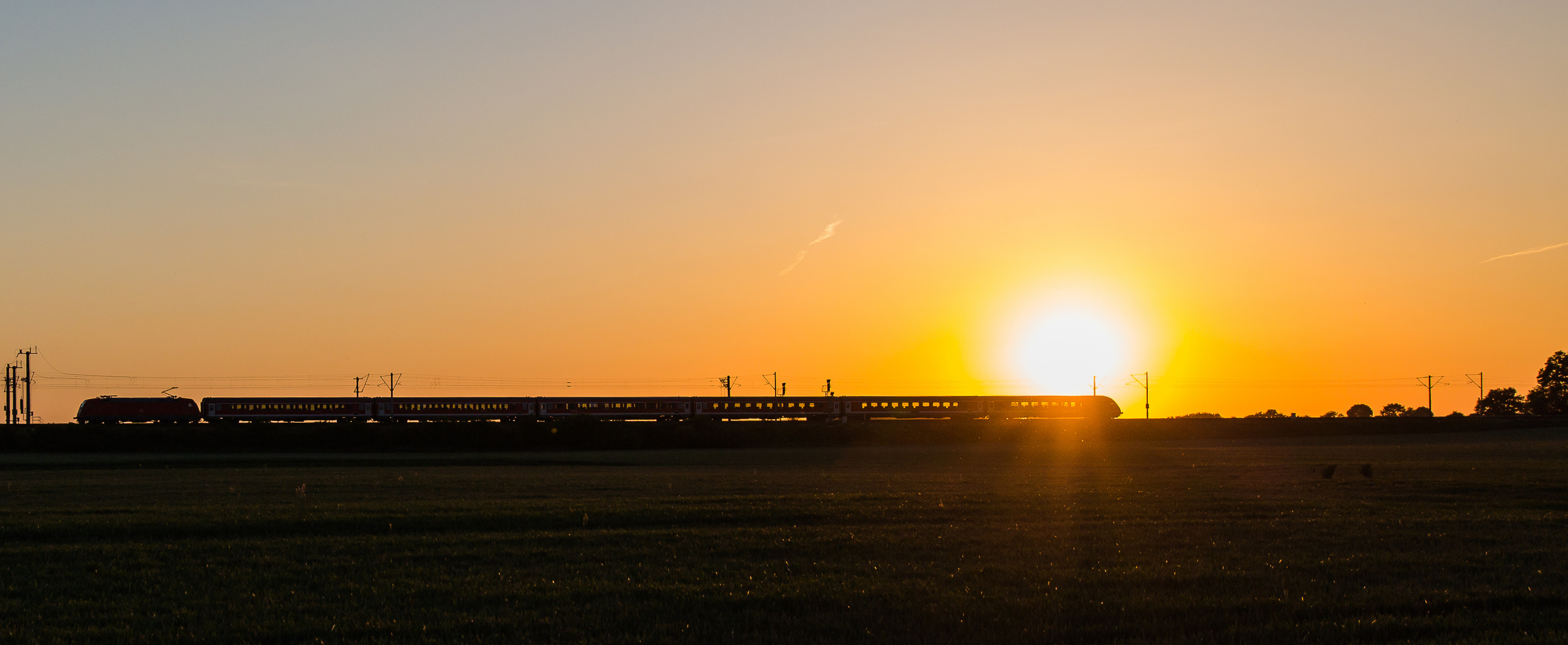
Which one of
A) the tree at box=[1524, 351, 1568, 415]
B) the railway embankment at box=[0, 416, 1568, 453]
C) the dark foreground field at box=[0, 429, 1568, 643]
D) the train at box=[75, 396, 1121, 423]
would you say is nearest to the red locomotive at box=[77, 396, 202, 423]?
the train at box=[75, 396, 1121, 423]

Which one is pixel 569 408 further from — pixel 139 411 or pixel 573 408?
pixel 139 411

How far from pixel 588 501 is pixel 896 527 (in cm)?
738

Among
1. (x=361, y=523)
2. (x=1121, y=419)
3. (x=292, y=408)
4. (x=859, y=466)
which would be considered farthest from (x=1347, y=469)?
(x=292, y=408)

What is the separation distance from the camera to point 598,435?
71.6 metres

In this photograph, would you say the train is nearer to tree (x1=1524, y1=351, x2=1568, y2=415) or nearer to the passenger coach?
the passenger coach

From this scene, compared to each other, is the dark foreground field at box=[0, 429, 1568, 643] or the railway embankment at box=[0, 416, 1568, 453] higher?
the dark foreground field at box=[0, 429, 1568, 643]

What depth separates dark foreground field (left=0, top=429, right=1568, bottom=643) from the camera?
10.5 meters

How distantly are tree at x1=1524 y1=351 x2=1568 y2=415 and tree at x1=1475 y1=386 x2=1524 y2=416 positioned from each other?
875 cm

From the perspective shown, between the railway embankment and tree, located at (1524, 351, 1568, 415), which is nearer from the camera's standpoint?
the railway embankment

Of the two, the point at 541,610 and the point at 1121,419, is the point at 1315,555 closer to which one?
the point at 541,610

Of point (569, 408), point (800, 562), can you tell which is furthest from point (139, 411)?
point (800, 562)

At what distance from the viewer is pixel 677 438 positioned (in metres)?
70.4

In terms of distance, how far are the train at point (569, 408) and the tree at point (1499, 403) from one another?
76098 millimetres

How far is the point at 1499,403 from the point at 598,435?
123436mm
